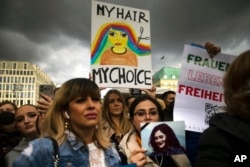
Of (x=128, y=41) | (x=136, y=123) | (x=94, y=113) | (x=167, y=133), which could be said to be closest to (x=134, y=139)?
(x=136, y=123)

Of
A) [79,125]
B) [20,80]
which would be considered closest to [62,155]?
[79,125]

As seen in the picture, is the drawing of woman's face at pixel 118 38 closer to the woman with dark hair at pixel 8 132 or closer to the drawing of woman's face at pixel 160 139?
the woman with dark hair at pixel 8 132

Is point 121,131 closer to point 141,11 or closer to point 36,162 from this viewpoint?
point 141,11

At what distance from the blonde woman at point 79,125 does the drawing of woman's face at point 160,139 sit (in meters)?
0.31

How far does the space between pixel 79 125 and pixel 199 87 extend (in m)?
1.38

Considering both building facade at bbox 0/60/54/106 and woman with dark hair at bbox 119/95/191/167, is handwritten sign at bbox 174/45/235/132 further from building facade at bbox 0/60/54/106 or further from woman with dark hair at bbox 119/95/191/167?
building facade at bbox 0/60/54/106

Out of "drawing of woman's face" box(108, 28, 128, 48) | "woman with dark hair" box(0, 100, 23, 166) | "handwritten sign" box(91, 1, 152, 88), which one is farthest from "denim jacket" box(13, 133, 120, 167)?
"drawing of woman's face" box(108, 28, 128, 48)

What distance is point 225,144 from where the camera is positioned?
1356mm

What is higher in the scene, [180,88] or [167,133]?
[180,88]

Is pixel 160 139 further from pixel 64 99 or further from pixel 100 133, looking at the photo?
pixel 64 99

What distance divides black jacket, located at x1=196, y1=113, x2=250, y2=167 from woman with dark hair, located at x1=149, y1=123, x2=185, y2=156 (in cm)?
83

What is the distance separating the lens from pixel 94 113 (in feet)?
6.82

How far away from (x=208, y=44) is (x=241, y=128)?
1792mm

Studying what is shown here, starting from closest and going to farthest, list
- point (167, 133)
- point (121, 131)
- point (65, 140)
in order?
point (65, 140)
point (167, 133)
point (121, 131)
